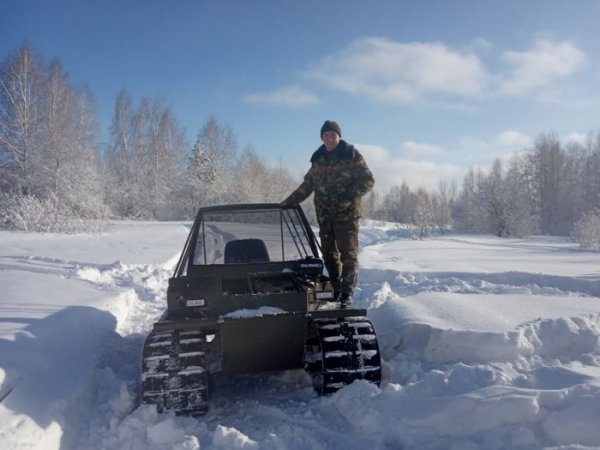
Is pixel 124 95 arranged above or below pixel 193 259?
above

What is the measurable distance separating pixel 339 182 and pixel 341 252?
78cm

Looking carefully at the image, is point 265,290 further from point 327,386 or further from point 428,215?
point 428,215

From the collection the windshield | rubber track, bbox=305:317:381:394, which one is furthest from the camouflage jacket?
rubber track, bbox=305:317:381:394

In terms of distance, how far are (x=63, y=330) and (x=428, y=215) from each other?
105 feet

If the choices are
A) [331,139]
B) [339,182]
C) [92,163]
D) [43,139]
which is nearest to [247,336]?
[339,182]

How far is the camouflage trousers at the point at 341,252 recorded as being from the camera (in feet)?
14.9

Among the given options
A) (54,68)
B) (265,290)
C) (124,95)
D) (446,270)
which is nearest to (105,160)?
(124,95)

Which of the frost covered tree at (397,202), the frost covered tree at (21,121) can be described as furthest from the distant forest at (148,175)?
the frost covered tree at (397,202)

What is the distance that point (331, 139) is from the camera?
4.95 meters

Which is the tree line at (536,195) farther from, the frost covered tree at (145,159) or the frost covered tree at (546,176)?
the frost covered tree at (145,159)

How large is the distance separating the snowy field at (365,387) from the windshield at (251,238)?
118 cm

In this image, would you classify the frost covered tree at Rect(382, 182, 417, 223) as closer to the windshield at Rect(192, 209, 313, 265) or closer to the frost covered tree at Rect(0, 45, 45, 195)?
the frost covered tree at Rect(0, 45, 45, 195)

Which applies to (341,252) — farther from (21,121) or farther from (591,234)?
(21,121)

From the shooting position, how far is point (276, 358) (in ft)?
11.3
